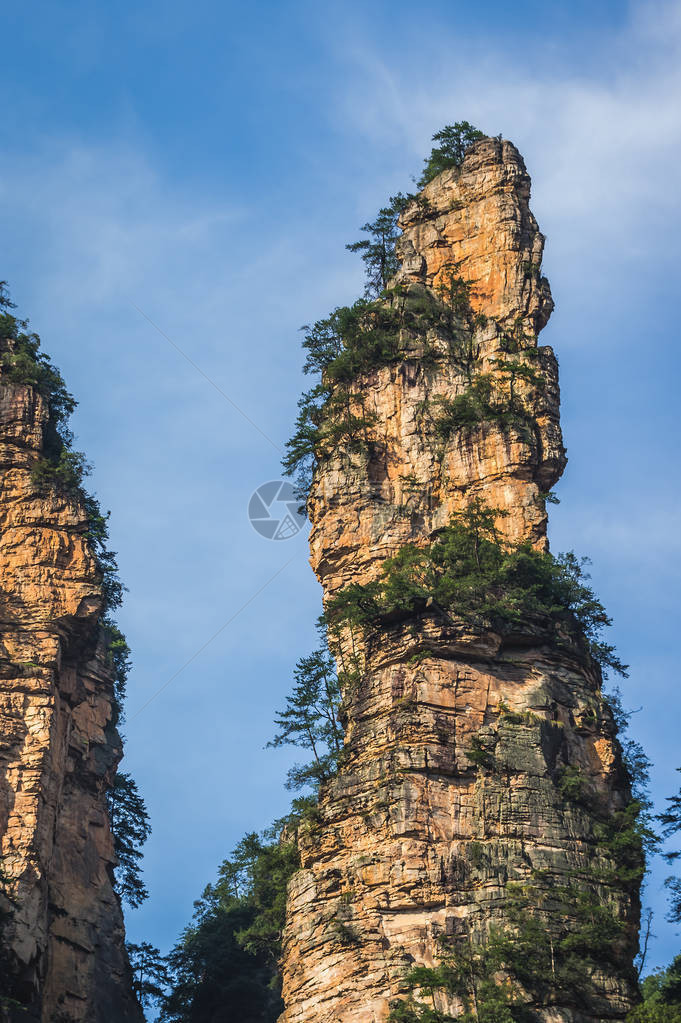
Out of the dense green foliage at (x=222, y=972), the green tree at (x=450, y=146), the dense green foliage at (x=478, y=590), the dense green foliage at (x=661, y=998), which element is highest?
the green tree at (x=450, y=146)

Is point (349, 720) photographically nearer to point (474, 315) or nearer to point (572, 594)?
point (572, 594)

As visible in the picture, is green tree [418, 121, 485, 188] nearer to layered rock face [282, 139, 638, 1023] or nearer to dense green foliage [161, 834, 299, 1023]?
layered rock face [282, 139, 638, 1023]

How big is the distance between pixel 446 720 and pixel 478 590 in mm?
5109

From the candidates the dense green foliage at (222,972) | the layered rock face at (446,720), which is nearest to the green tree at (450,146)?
the layered rock face at (446,720)

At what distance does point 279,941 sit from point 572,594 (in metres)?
15.2

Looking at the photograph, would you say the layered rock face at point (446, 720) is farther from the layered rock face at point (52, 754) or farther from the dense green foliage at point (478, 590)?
the layered rock face at point (52, 754)

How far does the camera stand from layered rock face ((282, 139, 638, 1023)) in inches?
1918

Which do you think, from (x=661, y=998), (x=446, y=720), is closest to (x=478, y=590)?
(x=446, y=720)

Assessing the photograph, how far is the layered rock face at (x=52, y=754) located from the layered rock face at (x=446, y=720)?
8.74m

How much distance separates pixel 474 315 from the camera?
65188 millimetres

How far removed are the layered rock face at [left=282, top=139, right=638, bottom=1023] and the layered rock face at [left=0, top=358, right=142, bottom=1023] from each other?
8742mm

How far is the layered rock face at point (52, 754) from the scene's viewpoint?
5478cm

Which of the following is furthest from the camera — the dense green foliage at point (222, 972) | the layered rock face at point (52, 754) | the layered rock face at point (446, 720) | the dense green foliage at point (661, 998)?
the dense green foliage at point (222, 972)

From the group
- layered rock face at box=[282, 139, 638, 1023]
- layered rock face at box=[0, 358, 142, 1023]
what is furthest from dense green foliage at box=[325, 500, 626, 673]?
layered rock face at box=[0, 358, 142, 1023]
